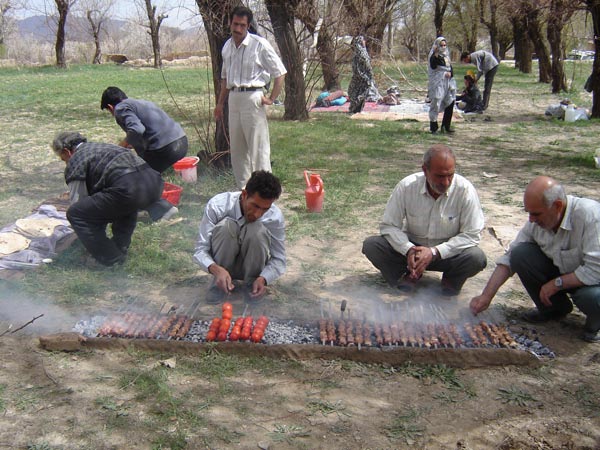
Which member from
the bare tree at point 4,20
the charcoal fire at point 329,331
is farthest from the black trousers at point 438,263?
the bare tree at point 4,20

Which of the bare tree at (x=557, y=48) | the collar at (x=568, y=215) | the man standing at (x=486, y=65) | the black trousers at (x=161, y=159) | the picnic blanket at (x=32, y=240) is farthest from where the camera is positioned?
the bare tree at (x=557, y=48)

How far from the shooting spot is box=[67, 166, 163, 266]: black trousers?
15.6 ft

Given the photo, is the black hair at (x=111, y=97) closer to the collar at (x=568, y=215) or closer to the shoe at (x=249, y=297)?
the shoe at (x=249, y=297)

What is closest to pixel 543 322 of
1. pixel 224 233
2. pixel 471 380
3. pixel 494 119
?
pixel 471 380

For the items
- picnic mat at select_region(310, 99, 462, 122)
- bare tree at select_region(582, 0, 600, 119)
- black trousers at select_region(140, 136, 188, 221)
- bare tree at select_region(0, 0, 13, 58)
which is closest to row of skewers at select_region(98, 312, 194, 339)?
black trousers at select_region(140, 136, 188, 221)

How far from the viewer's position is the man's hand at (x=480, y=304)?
3938 millimetres

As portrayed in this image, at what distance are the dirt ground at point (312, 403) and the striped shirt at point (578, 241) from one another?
1.75ft

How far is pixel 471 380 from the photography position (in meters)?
3.36

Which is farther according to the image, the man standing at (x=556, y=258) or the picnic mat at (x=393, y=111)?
the picnic mat at (x=393, y=111)

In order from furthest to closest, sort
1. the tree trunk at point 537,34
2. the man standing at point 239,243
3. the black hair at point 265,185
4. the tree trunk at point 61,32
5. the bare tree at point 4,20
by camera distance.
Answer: the bare tree at point 4,20 → the tree trunk at point 61,32 → the tree trunk at point 537,34 → the man standing at point 239,243 → the black hair at point 265,185

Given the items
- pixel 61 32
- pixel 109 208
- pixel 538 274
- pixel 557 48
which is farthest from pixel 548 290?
pixel 61 32

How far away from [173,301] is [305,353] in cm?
140

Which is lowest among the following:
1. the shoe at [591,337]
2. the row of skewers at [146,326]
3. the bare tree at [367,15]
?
the shoe at [591,337]

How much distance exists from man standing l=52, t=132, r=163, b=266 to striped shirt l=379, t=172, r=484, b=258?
231 centimetres
